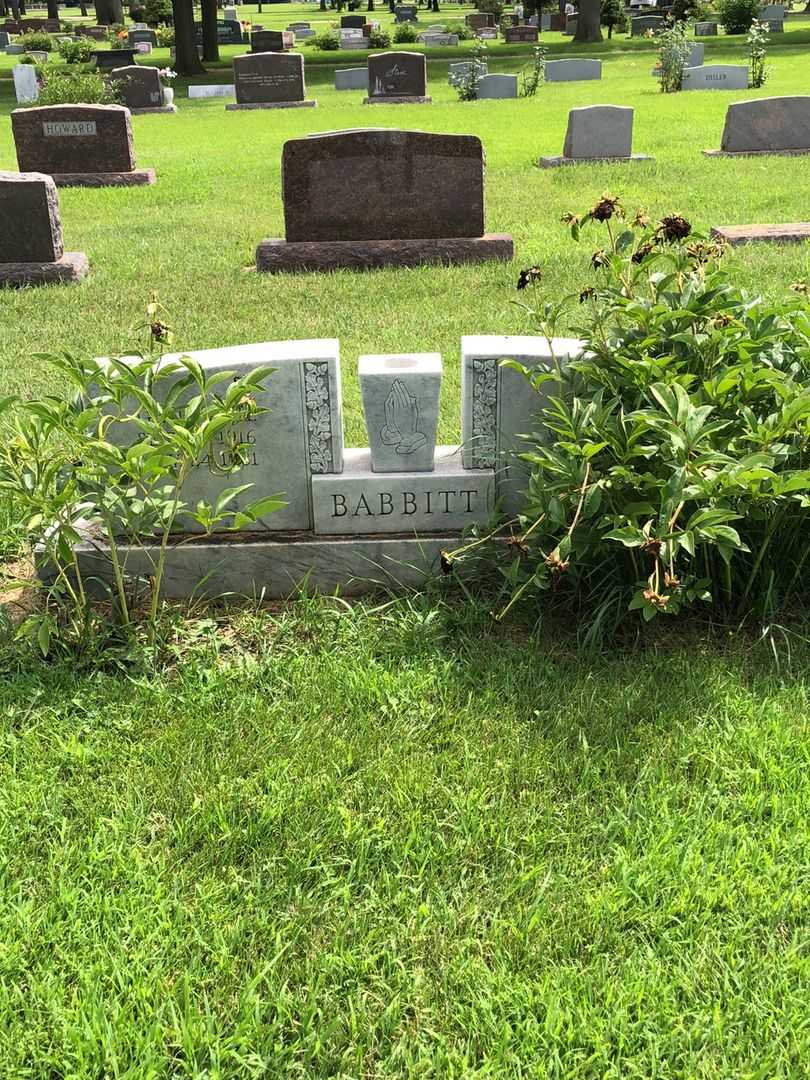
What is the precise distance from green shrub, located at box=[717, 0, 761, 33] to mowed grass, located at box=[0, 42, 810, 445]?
21049 millimetres

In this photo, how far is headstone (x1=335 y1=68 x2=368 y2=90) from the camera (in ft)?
82.9

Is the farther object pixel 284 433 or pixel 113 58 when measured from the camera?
pixel 113 58

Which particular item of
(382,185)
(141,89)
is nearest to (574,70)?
(141,89)

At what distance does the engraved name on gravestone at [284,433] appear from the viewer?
3270 mm

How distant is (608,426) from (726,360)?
0.53 metres

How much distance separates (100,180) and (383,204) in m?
6.17

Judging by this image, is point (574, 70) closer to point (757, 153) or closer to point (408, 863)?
point (757, 153)

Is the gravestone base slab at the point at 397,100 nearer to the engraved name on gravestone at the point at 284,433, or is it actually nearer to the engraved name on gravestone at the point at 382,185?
the engraved name on gravestone at the point at 382,185

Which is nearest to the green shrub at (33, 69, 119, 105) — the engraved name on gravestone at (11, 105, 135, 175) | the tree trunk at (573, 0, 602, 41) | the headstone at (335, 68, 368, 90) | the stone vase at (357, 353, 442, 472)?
the engraved name on gravestone at (11, 105, 135, 175)

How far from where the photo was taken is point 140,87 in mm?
22031

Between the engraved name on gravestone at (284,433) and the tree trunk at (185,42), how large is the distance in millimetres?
28835

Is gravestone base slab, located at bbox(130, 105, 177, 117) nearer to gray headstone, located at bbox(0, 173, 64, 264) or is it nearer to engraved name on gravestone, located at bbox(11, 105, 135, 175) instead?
engraved name on gravestone, located at bbox(11, 105, 135, 175)

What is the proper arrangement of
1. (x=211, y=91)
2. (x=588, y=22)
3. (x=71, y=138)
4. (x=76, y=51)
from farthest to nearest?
(x=588, y=22) < (x=76, y=51) < (x=211, y=91) < (x=71, y=138)

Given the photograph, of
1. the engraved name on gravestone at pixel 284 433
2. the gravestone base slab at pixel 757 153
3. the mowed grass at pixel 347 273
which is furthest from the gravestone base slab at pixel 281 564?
the gravestone base slab at pixel 757 153
